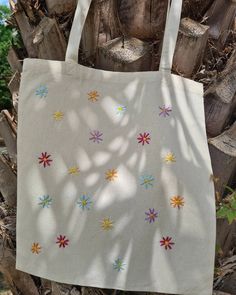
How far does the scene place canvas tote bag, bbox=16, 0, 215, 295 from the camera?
1163 millimetres

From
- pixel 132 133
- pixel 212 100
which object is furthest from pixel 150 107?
pixel 212 100

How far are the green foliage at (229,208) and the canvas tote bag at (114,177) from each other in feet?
0.18

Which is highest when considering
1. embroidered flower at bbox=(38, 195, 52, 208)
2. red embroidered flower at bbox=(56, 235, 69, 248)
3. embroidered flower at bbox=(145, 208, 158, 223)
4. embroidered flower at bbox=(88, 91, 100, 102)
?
embroidered flower at bbox=(88, 91, 100, 102)

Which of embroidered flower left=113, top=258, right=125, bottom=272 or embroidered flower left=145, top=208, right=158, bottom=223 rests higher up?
embroidered flower left=145, top=208, right=158, bottom=223

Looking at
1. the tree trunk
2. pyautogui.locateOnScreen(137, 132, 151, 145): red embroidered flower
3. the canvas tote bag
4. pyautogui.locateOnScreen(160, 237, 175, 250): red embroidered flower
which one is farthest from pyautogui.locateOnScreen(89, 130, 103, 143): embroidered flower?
pyautogui.locateOnScreen(160, 237, 175, 250): red embroidered flower

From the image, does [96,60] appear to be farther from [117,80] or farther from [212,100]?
[212,100]

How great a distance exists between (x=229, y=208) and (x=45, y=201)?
525 mm

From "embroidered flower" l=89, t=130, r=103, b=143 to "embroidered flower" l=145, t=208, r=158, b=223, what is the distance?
0.24 meters

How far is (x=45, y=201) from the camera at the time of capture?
3.90 feet

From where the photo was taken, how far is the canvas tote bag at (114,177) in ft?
3.82

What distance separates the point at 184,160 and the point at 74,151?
12.3 inches

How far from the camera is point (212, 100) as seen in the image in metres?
1.29

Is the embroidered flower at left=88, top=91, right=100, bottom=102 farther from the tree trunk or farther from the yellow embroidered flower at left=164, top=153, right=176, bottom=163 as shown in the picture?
the yellow embroidered flower at left=164, top=153, right=176, bottom=163

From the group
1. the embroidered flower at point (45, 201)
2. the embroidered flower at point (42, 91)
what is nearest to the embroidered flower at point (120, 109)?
the embroidered flower at point (42, 91)
